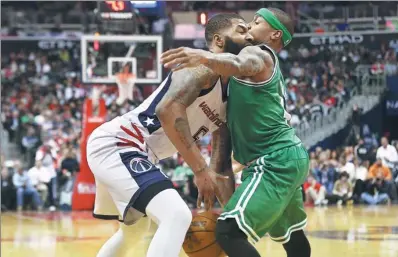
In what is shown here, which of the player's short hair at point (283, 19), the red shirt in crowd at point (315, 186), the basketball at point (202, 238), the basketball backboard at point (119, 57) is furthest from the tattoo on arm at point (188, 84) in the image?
the red shirt in crowd at point (315, 186)

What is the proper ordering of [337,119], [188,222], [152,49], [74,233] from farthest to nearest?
[337,119] → [152,49] → [74,233] → [188,222]

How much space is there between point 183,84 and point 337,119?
18.2 meters

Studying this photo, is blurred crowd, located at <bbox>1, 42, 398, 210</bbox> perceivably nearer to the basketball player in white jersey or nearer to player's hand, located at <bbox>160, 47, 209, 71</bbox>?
the basketball player in white jersey

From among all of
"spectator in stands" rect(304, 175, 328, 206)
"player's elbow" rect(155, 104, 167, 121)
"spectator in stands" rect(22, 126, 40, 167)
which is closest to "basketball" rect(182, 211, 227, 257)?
"player's elbow" rect(155, 104, 167, 121)

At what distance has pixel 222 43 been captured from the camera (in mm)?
4938

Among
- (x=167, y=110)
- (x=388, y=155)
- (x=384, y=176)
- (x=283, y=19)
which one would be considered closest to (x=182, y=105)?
(x=167, y=110)

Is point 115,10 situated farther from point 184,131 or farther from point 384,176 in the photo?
point 184,131

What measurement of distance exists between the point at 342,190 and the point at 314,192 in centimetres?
72

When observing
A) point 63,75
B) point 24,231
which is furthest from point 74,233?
point 63,75

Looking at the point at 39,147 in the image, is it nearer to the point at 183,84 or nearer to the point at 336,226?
the point at 336,226

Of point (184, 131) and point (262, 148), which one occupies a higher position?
point (184, 131)

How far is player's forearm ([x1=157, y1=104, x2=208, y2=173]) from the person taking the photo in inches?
184

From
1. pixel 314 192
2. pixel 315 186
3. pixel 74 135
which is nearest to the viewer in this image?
pixel 314 192

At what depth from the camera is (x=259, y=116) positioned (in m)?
4.83
